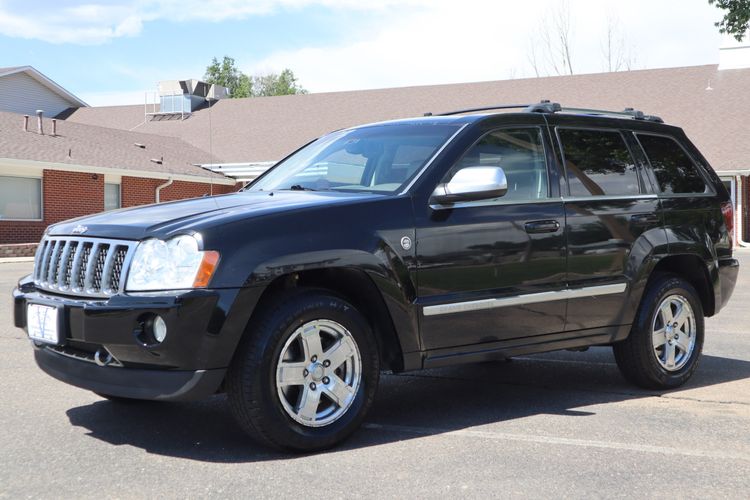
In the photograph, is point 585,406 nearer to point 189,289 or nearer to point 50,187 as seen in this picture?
point 189,289

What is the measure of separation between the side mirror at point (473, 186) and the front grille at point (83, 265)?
1766mm

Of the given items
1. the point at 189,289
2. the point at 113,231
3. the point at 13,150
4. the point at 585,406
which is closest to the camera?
the point at 189,289

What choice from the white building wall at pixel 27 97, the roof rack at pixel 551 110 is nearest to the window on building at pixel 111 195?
the white building wall at pixel 27 97

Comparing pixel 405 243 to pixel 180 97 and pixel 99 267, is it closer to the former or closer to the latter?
pixel 99 267

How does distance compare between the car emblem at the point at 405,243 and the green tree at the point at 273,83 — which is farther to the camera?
the green tree at the point at 273,83

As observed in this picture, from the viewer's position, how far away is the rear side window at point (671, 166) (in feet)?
22.3

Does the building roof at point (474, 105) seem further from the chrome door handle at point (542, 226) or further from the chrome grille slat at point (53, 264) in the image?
the chrome grille slat at point (53, 264)

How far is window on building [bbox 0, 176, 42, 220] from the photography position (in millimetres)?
26766

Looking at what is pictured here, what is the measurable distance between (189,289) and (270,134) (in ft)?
115

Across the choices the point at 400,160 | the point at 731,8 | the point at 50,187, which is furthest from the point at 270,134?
the point at 400,160

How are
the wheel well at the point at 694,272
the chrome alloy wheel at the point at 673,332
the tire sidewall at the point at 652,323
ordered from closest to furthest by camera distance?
the tire sidewall at the point at 652,323, the chrome alloy wheel at the point at 673,332, the wheel well at the point at 694,272

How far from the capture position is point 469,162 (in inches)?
223

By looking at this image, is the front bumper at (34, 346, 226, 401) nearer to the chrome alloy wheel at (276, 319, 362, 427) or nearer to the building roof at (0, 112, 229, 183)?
the chrome alloy wheel at (276, 319, 362, 427)

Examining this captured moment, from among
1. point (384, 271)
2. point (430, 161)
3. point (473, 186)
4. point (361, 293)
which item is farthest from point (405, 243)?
point (430, 161)
